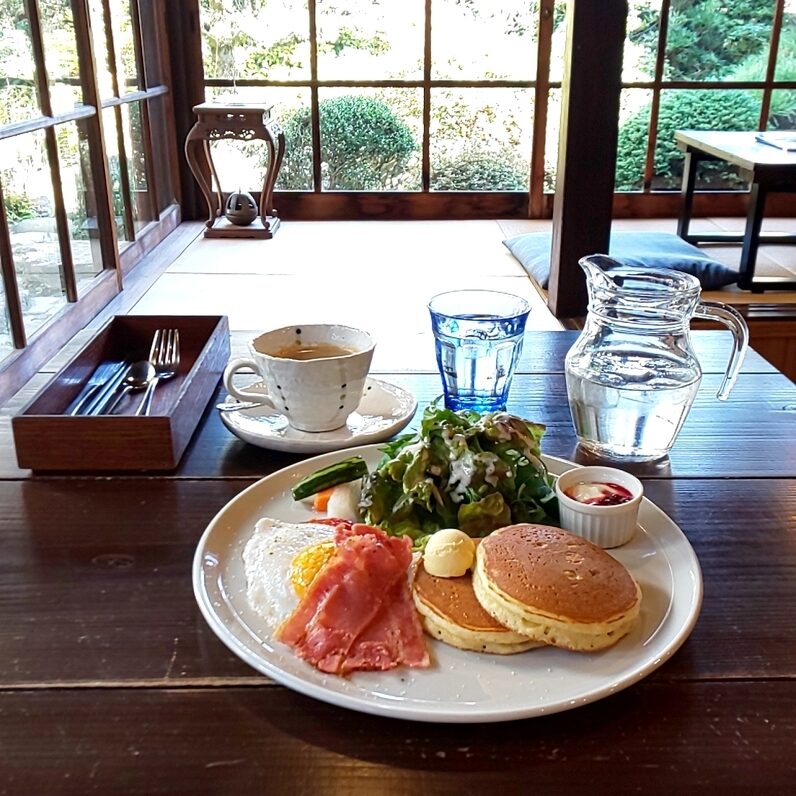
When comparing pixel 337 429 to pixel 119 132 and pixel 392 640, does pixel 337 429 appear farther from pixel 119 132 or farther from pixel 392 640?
pixel 119 132

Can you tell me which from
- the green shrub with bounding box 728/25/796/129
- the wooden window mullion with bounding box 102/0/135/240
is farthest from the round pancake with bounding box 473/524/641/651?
the green shrub with bounding box 728/25/796/129

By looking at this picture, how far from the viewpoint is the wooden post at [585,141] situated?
2.39 metres

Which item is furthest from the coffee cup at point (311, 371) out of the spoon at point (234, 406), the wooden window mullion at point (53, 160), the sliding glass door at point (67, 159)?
the wooden window mullion at point (53, 160)

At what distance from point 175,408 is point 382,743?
0.48 meters

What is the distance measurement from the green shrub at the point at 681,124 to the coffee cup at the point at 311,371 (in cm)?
375

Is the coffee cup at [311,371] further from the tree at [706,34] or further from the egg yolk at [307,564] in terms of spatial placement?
the tree at [706,34]

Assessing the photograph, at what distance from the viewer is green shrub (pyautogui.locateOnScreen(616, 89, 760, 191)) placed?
430 centimetres

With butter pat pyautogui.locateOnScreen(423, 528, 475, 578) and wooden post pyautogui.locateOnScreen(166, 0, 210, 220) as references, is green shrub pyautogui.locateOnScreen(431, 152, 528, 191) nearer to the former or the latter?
wooden post pyautogui.locateOnScreen(166, 0, 210, 220)

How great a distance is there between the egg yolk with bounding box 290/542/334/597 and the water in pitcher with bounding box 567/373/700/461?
0.37 metres

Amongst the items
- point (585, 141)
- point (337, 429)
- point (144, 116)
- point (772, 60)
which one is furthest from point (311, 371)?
point (772, 60)

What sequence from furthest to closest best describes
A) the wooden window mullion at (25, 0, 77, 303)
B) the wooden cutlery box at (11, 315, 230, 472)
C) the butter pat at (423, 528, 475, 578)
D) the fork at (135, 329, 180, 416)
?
the wooden window mullion at (25, 0, 77, 303) < the fork at (135, 329, 180, 416) < the wooden cutlery box at (11, 315, 230, 472) < the butter pat at (423, 528, 475, 578)

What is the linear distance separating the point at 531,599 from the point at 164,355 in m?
0.69

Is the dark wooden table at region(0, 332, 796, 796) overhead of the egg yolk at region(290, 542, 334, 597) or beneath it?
beneath

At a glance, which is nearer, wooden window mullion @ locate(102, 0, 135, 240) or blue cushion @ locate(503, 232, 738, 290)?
blue cushion @ locate(503, 232, 738, 290)
